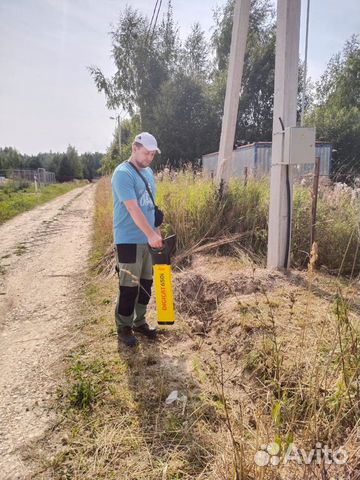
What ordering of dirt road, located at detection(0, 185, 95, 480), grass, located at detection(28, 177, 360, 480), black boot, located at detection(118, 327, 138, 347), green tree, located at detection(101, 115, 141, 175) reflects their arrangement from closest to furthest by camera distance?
grass, located at detection(28, 177, 360, 480) → dirt road, located at detection(0, 185, 95, 480) → black boot, located at detection(118, 327, 138, 347) → green tree, located at detection(101, 115, 141, 175)

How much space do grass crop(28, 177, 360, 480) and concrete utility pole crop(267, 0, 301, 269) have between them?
2.10 ft

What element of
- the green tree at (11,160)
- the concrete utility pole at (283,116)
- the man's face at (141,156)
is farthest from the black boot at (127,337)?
the green tree at (11,160)

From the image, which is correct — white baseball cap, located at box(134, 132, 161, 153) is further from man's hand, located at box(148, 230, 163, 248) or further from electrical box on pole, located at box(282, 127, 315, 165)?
electrical box on pole, located at box(282, 127, 315, 165)

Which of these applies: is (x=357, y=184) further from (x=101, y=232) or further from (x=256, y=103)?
(x=256, y=103)

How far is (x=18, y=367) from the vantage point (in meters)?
2.72

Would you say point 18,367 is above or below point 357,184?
below

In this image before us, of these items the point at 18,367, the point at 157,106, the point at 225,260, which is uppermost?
the point at 157,106

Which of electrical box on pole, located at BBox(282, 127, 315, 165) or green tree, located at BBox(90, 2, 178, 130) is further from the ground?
green tree, located at BBox(90, 2, 178, 130)

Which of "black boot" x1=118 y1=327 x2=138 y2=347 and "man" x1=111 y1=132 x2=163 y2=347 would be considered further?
"black boot" x1=118 y1=327 x2=138 y2=347

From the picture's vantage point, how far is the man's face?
8.81 ft

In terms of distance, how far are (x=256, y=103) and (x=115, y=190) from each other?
2415 centimetres

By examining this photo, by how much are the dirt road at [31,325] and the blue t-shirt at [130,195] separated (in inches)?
47.4

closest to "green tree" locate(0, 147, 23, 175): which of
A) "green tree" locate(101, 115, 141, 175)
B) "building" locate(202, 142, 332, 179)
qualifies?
"green tree" locate(101, 115, 141, 175)

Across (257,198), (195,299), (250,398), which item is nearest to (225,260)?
(195,299)
